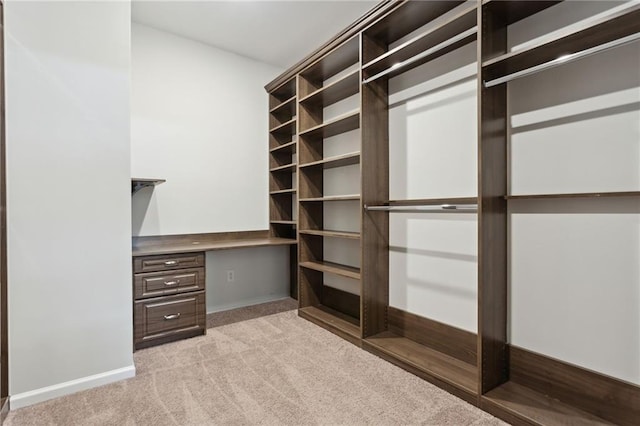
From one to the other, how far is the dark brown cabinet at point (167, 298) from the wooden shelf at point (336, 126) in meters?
1.61

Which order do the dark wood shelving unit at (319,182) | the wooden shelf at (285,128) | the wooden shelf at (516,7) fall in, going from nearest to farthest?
the wooden shelf at (516,7) < the dark wood shelving unit at (319,182) < the wooden shelf at (285,128)

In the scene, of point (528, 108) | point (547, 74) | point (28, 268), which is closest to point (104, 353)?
point (28, 268)

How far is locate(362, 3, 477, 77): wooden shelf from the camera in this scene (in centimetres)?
204

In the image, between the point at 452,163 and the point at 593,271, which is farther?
the point at 452,163

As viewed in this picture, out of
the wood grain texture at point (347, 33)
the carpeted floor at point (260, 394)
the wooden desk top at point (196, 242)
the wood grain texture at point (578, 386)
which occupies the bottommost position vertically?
the carpeted floor at point (260, 394)

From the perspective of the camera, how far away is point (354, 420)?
1752 mm

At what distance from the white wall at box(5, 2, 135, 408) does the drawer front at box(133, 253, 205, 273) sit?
474mm

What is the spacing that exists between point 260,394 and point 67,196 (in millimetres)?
1691

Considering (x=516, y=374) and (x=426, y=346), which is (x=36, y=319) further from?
Answer: (x=516, y=374)

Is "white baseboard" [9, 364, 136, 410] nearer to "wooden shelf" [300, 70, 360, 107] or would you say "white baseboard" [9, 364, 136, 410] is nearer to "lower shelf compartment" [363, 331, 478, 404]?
"lower shelf compartment" [363, 331, 478, 404]

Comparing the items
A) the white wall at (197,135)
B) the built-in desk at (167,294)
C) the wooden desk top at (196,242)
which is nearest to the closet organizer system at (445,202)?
the white wall at (197,135)

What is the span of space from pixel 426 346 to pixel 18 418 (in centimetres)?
256

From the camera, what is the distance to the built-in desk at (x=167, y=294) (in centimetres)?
267

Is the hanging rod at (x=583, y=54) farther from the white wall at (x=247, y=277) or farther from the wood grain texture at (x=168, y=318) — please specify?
the white wall at (x=247, y=277)
